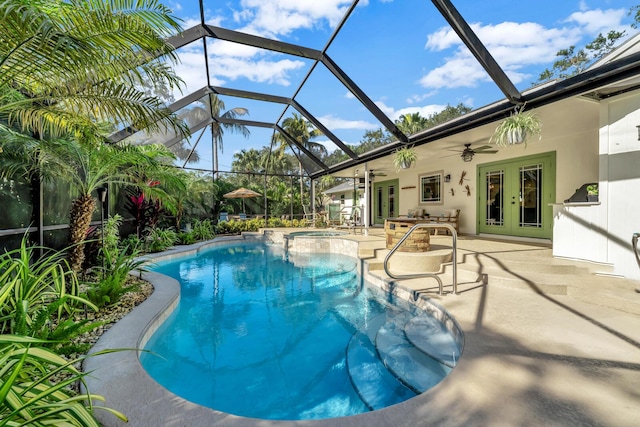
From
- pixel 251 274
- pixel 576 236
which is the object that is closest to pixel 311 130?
pixel 251 274

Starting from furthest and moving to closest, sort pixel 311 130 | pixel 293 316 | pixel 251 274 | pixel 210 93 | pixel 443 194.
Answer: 1. pixel 311 130
2. pixel 443 194
3. pixel 210 93
4. pixel 251 274
5. pixel 293 316

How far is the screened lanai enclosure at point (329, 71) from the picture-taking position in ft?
13.2

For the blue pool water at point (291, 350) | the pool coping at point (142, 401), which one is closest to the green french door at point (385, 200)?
the blue pool water at point (291, 350)

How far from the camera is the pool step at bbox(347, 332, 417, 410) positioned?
2.30m

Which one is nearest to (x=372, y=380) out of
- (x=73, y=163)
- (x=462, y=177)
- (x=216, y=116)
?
(x=73, y=163)

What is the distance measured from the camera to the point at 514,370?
2.13m

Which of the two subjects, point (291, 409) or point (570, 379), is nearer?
point (570, 379)

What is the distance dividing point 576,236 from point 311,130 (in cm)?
1609

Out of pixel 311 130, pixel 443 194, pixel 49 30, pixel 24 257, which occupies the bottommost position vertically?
Answer: pixel 24 257

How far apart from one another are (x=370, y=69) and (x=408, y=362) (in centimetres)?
697

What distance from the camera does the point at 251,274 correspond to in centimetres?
695

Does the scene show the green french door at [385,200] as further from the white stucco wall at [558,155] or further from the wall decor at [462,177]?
the wall decor at [462,177]

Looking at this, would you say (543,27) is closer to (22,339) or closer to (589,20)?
(589,20)

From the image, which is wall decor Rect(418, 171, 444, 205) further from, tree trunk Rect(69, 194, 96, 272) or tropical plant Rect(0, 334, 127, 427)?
tropical plant Rect(0, 334, 127, 427)
